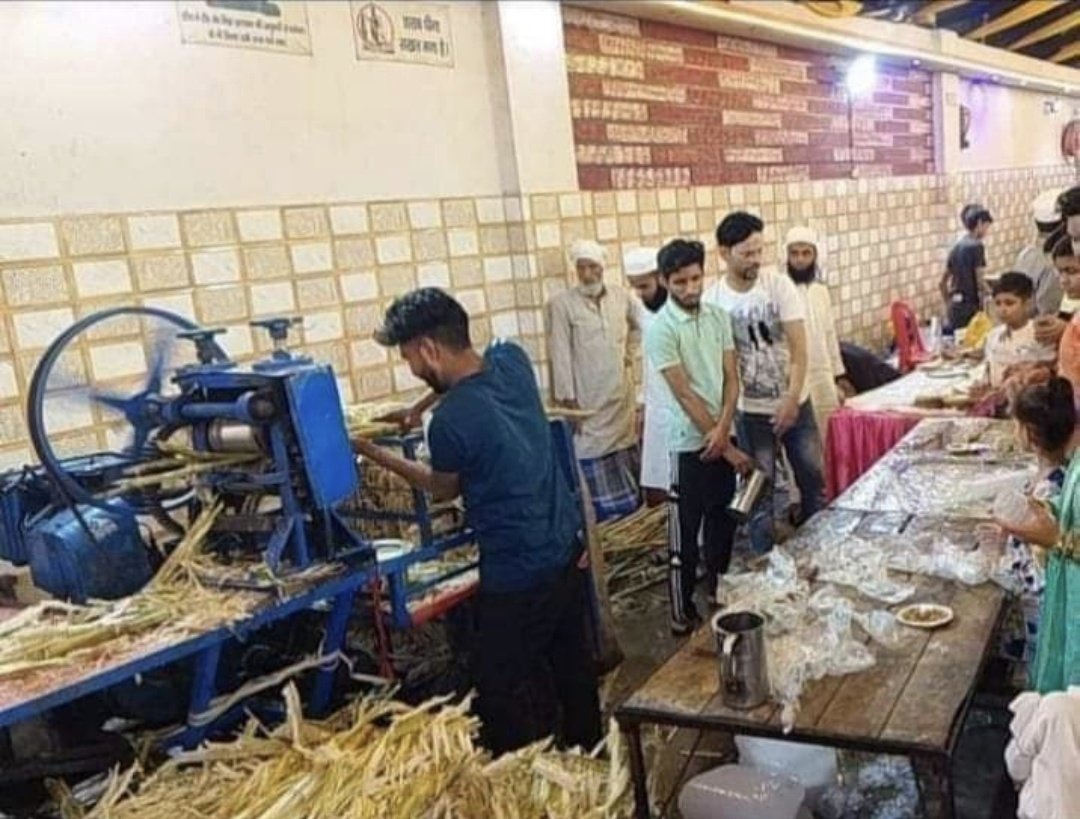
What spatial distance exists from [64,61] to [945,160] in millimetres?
7099

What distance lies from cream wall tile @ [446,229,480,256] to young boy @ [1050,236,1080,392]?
2226 mm

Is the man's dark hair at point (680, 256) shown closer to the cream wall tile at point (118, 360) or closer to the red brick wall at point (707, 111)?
the red brick wall at point (707, 111)

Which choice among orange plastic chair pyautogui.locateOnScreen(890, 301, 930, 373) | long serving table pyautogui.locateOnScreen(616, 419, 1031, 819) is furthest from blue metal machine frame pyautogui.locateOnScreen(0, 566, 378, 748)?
orange plastic chair pyautogui.locateOnScreen(890, 301, 930, 373)

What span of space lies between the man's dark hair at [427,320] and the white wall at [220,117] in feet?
Result: 3.89

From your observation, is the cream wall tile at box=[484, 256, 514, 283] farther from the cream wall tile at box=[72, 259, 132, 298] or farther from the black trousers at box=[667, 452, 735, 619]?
the cream wall tile at box=[72, 259, 132, 298]

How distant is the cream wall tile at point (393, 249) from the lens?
365 centimetres

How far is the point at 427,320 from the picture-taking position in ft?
7.51

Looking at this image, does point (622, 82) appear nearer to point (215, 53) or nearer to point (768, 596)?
point (215, 53)

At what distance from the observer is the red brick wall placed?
455 cm

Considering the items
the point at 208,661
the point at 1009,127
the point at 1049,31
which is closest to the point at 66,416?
the point at 208,661

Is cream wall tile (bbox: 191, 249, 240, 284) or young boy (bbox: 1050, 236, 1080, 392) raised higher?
cream wall tile (bbox: 191, 249, 240, 284)

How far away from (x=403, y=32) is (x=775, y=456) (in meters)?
2.26

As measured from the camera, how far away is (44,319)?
2746 millimetres

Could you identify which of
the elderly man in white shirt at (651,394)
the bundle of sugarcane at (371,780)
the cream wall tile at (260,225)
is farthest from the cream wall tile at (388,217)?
the bundle of sugarcane at (371,780)
